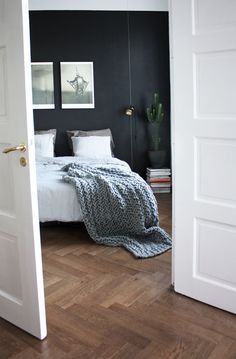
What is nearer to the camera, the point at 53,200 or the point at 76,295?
the point at 76,295

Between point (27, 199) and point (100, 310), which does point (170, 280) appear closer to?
point (100, 310)

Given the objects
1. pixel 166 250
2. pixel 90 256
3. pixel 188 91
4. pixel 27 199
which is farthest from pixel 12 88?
pixel 166 250

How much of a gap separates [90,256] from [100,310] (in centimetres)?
96

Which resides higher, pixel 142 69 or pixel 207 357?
pixel 142 69

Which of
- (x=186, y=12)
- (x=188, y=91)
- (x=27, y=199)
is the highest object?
(x=186, y=12)

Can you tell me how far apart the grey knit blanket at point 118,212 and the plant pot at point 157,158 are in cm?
224

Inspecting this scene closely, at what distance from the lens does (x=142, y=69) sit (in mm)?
6160

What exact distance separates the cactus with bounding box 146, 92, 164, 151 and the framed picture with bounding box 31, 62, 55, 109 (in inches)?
59.8

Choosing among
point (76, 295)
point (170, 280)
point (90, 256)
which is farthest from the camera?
point (90, 256)

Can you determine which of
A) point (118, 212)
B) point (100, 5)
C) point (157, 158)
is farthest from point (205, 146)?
point (100, 5)

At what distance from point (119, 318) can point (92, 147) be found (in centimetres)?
350

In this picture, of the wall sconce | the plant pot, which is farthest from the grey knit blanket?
the wall sconce

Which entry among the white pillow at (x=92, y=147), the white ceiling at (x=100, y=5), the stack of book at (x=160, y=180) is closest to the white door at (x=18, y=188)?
the white pillow at (x=92, y=147)

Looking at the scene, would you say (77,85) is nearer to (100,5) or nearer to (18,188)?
(100,5)
